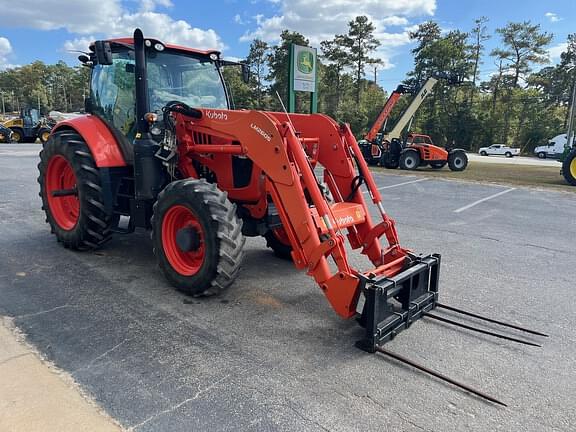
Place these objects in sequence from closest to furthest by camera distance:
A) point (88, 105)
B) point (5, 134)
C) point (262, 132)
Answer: point (262, 132) → point (88, 105) → point (5, 134)

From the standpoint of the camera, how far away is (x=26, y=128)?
29156mm

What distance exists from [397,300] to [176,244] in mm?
2168

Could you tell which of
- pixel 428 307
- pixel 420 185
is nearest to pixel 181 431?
pixel 428 307

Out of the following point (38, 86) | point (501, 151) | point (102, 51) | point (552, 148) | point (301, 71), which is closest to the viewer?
point (102, 51)

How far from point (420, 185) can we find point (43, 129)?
25742 millimetres

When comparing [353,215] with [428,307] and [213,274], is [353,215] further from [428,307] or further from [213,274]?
[213,274]

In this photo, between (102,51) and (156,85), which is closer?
(102,51)

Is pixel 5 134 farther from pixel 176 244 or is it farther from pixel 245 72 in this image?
pixel 176 244

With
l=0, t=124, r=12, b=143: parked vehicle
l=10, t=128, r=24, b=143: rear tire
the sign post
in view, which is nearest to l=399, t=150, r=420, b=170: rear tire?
the sign post

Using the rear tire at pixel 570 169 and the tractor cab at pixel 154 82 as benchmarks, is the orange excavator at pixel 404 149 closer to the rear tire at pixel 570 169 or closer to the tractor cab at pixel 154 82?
the rear tire at pixel 570 169

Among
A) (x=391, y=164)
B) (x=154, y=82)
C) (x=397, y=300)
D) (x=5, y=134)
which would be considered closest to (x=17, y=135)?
(x=5, y=134)

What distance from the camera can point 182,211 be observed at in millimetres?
4387

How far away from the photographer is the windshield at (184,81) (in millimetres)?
5059

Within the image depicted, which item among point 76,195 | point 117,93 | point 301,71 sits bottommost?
point 76,195
